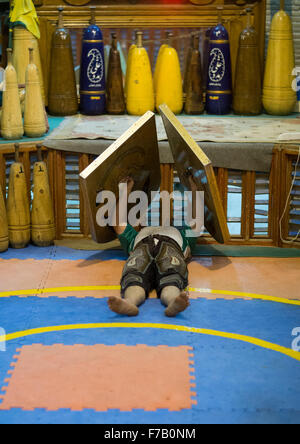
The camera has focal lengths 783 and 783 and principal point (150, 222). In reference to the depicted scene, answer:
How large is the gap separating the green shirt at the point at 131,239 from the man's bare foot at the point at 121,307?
2.19ft

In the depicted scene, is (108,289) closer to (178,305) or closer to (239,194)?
(178,305)

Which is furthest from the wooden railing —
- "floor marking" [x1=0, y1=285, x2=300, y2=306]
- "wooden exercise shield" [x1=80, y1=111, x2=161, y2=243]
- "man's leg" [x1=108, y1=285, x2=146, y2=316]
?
"man's leg" [x1=108, y1=285, x2=146, y2=316]

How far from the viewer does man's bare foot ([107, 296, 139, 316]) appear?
3500mm

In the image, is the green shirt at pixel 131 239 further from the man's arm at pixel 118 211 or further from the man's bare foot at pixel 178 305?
the man's bare foot at pixel 178 305

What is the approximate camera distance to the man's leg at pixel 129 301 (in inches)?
138

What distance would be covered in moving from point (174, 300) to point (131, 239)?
31.8 inches

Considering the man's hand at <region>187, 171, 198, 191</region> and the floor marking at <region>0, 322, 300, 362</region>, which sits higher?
the man's hand at <region>187, 171, 198, 191</region>

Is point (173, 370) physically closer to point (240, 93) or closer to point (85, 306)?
point (85, 306)

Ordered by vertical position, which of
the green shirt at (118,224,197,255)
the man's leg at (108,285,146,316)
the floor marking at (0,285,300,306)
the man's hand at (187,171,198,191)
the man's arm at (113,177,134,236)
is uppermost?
the man's hand at (187,171,198,191)

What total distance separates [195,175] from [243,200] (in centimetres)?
50

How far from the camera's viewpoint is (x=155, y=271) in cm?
392

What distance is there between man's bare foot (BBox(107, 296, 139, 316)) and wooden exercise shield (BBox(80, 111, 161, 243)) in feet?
2.22

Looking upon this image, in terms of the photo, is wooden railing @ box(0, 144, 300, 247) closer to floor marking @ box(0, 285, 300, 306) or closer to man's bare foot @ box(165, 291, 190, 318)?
floor marking @ box(0, 285, 300, 306)

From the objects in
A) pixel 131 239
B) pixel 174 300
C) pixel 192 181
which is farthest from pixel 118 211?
pixel 174 300
